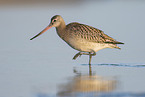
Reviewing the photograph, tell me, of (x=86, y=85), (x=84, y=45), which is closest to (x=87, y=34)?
(x=84, y=45)

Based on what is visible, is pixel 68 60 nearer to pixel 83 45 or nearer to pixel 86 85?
pixel 83 45

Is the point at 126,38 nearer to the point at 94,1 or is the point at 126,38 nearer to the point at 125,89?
the point at 125,89

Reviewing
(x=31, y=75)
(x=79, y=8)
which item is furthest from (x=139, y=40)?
(x=79, y=8)

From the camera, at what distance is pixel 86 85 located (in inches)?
275

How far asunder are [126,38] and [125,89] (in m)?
5.61

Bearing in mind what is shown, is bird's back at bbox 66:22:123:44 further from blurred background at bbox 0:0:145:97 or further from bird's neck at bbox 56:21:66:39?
blurred background at bbox 0:0:145:97

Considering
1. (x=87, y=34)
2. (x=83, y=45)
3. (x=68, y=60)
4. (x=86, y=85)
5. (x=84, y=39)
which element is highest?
(x=87, y=34)

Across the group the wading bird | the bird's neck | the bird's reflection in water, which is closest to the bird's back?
the wading bird

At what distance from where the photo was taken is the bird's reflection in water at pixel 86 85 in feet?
21.0

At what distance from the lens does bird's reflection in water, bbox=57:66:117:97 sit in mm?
6387

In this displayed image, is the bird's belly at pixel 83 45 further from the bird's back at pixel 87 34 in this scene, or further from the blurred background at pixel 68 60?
the blurred background at pixel 68 60

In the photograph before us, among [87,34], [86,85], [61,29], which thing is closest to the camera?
[86,85]

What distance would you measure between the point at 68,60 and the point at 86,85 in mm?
2647

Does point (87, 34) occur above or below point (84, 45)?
above
